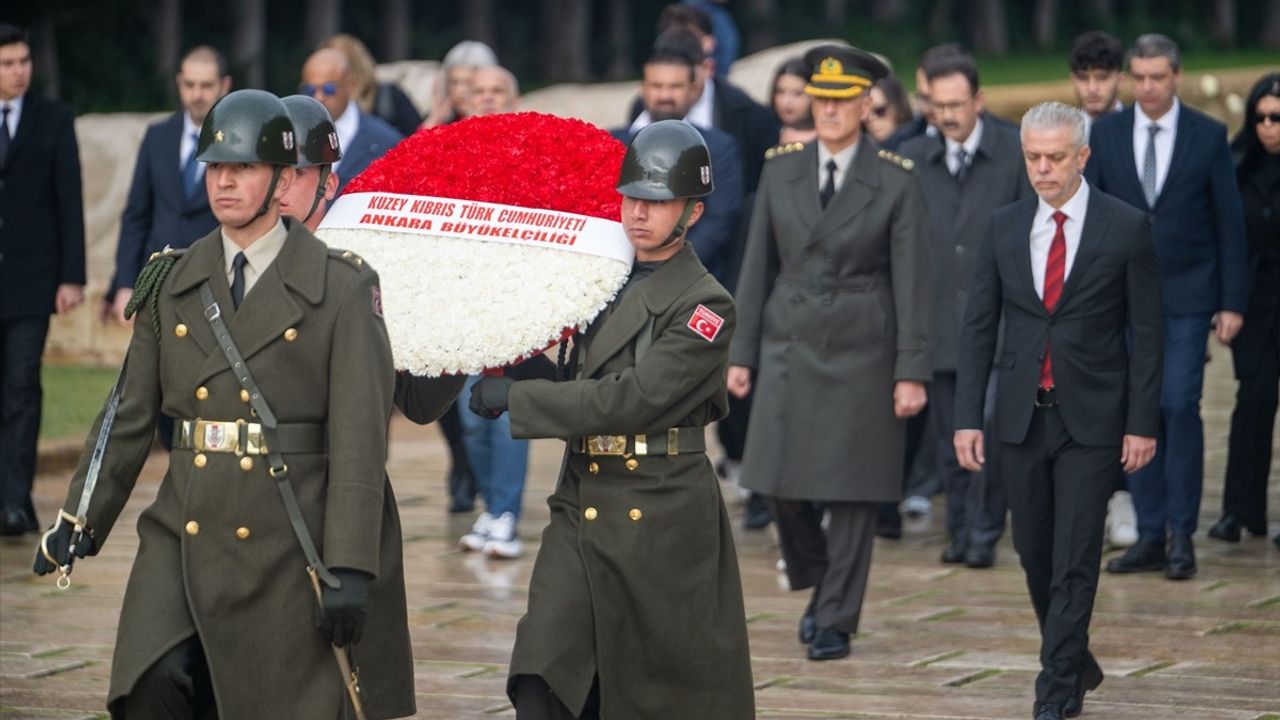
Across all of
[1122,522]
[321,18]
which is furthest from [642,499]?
[321,18]

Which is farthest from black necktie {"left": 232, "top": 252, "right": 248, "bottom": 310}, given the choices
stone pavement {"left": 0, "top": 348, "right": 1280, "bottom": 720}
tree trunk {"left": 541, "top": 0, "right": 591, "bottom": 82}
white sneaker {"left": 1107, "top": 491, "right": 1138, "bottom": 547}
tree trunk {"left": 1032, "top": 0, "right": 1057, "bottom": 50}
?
tree trunk {"left": 1032, "top": 0, "right": 1057, "bottom": 50}

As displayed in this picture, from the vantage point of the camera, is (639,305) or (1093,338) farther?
(1093,338)

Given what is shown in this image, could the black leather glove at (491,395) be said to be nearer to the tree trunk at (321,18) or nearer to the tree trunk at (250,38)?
the tree trunk at (250,38)

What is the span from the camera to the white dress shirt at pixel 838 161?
8.23 meters

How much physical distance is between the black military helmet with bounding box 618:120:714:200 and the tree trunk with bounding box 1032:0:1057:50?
1374 inches

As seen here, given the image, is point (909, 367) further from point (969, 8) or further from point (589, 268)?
point (969, 8)

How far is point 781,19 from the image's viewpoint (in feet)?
114

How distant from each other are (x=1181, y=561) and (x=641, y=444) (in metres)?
4.26

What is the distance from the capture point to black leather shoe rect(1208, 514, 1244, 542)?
10.1m

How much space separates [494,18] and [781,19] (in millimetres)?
5024

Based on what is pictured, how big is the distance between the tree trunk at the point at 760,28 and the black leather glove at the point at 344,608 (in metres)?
29.4

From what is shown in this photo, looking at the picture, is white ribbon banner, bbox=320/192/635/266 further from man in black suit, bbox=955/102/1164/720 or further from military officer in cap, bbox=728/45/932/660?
military officer in cap, bbox=728/45/932/660

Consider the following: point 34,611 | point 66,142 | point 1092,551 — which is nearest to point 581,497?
point 1092,551

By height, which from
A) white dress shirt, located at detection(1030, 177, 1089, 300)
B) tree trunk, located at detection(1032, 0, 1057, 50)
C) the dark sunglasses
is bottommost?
white dress shirt, located at detection(1030, 177, 1089, 300)
